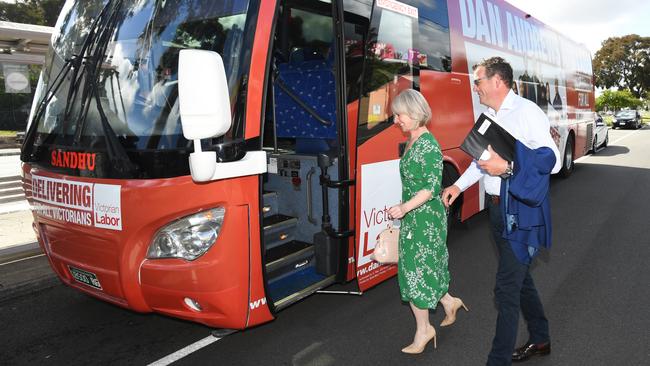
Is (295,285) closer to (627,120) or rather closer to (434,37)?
(434,37)

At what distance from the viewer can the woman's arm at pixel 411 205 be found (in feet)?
10.1

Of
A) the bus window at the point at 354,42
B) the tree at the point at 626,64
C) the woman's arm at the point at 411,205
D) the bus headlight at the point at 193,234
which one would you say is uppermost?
the tree at the point at 626,64

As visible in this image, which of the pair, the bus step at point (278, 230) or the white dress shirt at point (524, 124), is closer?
the white dress shirt at point (524, 124)

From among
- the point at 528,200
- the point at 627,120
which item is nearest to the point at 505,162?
the point at 528,200

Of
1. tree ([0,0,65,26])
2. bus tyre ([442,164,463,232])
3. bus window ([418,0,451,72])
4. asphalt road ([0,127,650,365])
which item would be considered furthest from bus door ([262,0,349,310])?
tree ([0,0,65,26])

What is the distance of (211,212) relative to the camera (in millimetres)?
3010

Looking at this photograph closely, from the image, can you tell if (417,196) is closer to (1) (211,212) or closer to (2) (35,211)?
(1) (211,212)

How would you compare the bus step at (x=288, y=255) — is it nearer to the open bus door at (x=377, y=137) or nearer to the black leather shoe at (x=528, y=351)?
the open bus door at (x=377, y=137)

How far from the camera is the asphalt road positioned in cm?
353

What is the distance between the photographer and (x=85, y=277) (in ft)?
11.3

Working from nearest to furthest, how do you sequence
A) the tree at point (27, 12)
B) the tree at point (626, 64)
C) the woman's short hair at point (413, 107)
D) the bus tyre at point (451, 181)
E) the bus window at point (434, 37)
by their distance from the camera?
1. the woman's short hair at point (413, 107)
2. the bus window at point (434, 37)
3. the bus tyre at point (451, 181)
4. the tree at point (27, 12)
5. the tree at point (626, 64)

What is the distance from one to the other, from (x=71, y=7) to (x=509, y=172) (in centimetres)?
347

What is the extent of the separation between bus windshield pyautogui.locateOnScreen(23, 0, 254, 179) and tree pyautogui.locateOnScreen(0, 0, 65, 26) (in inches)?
1773

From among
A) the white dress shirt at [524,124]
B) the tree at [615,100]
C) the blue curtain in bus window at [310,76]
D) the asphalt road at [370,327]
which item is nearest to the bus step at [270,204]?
the blue curtain in bus window at [310,76]
